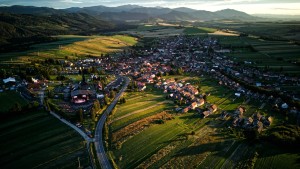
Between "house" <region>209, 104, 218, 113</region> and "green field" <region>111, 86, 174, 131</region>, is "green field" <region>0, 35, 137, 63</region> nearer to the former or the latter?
"green field" <region>111, 86, 174, 131</region>

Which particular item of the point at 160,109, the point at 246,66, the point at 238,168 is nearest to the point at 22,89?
the point at 160,109

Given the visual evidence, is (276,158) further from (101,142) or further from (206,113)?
(101,142)

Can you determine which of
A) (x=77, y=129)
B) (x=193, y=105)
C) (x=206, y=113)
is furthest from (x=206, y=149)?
(x=77, y=129)

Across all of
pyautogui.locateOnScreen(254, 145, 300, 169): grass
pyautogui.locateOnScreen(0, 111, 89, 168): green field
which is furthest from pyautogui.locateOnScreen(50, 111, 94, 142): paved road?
pyautogui.locateOnScreen(254, 145, 300, 169): grass

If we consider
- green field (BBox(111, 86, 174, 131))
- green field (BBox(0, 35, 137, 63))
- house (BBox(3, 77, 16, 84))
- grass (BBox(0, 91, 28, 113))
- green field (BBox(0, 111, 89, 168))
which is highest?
green field (BBox(0, 35, 137, 63))

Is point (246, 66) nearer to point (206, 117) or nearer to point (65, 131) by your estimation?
point (206, 117)

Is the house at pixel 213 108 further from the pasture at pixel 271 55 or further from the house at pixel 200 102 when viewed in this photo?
the pasture at pixel 271 55
